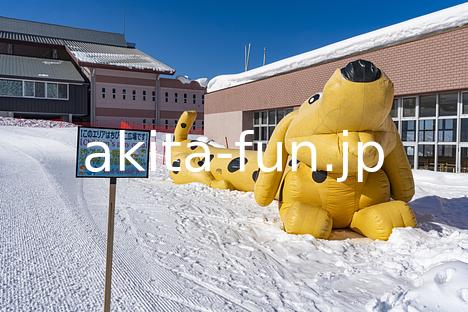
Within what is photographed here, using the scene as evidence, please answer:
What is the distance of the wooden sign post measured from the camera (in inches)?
108

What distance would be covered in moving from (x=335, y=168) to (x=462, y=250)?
1.71 meters

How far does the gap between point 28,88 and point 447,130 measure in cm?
2938

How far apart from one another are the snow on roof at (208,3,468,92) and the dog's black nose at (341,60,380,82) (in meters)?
7.71

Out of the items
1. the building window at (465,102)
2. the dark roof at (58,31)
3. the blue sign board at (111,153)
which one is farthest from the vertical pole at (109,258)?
the dark roof at (58,31)

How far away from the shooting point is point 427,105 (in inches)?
446

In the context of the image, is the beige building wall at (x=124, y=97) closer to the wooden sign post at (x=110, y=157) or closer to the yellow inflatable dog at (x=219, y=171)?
the yellow inflatable dog at (x=219, y=171)

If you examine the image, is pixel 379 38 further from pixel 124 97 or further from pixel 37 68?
pixel 37 68

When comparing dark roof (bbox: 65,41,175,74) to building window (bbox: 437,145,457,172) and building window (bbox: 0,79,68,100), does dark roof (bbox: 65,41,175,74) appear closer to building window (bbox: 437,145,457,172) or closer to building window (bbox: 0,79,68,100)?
building window (bbox: 0,79,68,100)

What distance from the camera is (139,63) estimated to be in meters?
32.3

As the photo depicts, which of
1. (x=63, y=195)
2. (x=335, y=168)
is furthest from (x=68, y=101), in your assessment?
(x=335, y=168)

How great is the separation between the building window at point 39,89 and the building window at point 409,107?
27635 mm

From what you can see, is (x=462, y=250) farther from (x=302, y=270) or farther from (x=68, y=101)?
(x=68, y=101)

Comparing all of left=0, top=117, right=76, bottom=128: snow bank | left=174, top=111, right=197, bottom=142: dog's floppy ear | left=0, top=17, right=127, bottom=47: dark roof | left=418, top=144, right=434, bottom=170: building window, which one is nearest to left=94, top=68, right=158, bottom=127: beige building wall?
left=0, top=117, right=76, bottom=128: snow bank

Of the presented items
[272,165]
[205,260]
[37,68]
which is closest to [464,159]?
[272,165]
